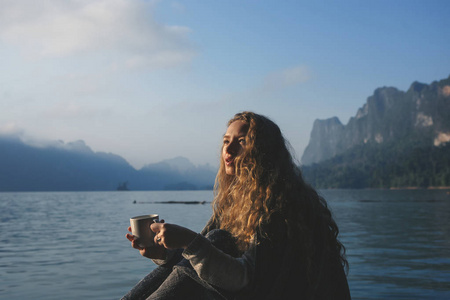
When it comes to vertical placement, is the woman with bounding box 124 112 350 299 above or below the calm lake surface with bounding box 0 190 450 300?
above

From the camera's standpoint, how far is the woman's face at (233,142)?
2428mm

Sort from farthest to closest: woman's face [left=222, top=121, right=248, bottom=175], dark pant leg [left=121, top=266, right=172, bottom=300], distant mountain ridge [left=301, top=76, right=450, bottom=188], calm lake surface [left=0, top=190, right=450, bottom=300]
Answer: distant mountain ridge [left=301, top=76, right=450, bottom=188], calm lake surface [left=0, top=190, right=450, bottom=300], dark pant leg [left=121, top=266, right=172, bottom=300], woman's face [left=222, top=121, right=248, bottom=175]

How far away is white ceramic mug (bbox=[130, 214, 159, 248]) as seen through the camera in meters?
2.13

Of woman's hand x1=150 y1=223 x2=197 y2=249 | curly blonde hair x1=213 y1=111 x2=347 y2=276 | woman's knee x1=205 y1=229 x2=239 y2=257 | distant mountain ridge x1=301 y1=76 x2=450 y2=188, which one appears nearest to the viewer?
woman's hand x1=150 y1=223 x2=197 y2=249

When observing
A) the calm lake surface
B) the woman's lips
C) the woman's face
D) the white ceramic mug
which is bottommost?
the calm lake surface

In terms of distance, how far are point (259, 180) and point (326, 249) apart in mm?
484

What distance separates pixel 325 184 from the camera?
168750mm

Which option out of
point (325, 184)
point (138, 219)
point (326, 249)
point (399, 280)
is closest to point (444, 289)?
point (399, 280)

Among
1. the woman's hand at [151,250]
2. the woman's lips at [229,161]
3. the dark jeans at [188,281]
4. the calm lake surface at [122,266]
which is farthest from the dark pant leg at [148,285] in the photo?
the calm lake surface at [122,266]

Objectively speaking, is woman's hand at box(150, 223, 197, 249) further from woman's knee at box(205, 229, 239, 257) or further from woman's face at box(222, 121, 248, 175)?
woman's face at box(222, 121, 248, 175)

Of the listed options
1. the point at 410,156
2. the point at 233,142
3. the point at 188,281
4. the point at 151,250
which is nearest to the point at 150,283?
the point at 151,250

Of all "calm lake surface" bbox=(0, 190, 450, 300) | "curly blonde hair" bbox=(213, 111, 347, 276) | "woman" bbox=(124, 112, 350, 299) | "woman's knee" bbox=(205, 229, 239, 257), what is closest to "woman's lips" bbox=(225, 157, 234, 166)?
"woman" bbox=(124, 112, 350, 299)

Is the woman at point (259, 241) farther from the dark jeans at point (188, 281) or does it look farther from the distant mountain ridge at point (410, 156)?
the distant mountain ridge at point (410, 156)

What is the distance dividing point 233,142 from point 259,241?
69 centimetres
